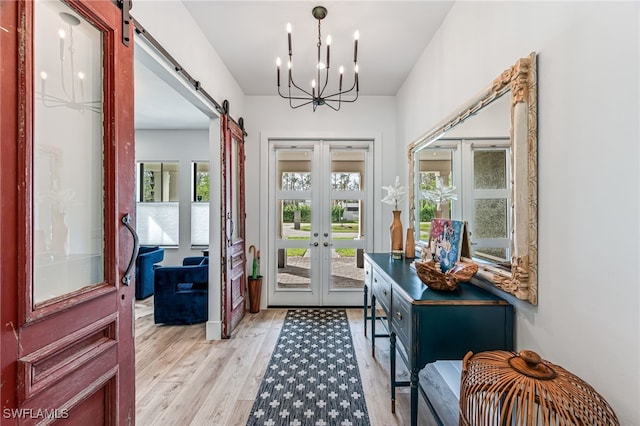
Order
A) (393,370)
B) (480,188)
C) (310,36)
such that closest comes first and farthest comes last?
(480,188)
(393,370)
(310,36)

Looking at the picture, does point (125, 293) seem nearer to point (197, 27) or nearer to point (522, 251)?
point (522, 251)

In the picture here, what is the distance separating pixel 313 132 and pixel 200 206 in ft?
9.19

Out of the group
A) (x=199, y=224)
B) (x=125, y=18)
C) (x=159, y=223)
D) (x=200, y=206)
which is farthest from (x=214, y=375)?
(x=159, y=223)

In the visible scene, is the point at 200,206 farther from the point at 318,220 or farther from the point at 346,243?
the point at 346,243

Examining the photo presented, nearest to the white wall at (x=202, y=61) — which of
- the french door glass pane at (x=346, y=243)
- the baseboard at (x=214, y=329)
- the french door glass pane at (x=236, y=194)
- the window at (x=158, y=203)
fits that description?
the baseboard at (x=214, y=329)

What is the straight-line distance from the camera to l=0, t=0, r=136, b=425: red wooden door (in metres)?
0.90

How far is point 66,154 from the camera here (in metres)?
1.15

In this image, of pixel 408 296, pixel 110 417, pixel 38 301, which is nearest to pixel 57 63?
pixel 38 301

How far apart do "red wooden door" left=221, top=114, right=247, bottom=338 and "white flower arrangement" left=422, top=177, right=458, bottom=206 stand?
202 centimetres

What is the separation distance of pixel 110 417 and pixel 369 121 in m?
3.73

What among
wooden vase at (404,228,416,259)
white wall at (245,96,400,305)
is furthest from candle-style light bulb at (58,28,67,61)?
white wall at (245,96,400,305)

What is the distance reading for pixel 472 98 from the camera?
1.82 meters

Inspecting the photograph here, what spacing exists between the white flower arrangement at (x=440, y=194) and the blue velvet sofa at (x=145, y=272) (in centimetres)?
400

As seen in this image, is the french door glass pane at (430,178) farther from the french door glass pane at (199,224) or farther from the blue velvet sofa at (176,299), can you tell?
the french door glass pane at (199,224)
